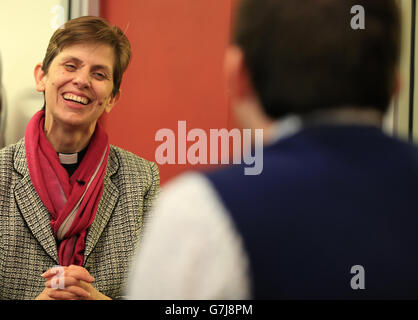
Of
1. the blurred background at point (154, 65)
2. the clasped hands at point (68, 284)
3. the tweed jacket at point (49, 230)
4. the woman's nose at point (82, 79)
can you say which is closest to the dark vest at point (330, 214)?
the clasped hands at point (68, 284)

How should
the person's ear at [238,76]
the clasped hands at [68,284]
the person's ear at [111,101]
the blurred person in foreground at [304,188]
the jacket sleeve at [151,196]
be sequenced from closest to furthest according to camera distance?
the blurred person in foreground at [304,188]
the person's ear at [238,76]
the clasped hands at [68,284]
the jacket sleeve at [151,196]
the person's ear at [111,101]

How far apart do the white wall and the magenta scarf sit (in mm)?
349

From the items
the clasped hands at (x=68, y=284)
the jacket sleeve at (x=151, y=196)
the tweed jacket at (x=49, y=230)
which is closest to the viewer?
the clasped hands at (x=68, y=284)

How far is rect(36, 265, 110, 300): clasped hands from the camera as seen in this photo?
1510 mm

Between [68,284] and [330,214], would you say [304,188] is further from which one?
[68,284]

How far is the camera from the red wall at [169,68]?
2104 millimetres

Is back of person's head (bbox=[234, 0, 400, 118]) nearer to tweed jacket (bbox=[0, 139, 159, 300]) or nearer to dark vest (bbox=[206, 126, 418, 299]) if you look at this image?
dark vest (bbox=[206, 126, 418, 299])

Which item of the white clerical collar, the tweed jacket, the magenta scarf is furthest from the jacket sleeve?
the white clerical collar

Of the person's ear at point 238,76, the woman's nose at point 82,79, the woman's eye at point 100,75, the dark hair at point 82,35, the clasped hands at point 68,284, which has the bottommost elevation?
the clasped hands at point 68,284

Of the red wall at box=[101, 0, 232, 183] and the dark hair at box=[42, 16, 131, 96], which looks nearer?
the dark hair at box=[42, 16, 131, 96]

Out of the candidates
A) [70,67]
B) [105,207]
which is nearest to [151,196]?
[105,207]

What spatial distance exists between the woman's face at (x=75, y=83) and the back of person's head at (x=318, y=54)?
4.17ft

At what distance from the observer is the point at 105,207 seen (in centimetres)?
175

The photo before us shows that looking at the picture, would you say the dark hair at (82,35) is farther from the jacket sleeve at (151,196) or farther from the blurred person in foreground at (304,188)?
the blurred person in foreground at (304,188)
